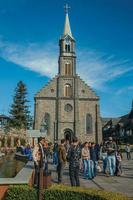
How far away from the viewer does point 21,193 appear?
862 cm

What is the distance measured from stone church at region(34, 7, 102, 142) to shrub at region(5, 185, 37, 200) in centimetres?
4974

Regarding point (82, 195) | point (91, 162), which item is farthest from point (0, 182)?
point (91, 162)

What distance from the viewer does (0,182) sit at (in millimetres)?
9023

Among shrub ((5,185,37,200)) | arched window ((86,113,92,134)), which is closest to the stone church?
arched window ((86,113,92,134))

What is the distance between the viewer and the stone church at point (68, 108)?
5988cm

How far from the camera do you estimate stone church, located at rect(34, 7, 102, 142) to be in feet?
196

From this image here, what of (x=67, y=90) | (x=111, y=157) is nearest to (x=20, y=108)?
(x=67, y=90)

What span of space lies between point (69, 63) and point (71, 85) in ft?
16.7

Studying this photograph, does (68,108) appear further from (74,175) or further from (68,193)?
(68,193)

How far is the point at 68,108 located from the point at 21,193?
52970 millimetres

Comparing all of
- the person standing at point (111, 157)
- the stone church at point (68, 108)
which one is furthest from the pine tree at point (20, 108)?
the person standing at point (111, 157)

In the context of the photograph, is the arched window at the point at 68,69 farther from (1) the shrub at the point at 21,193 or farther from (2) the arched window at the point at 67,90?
(1) the shrub at the point at 21,193

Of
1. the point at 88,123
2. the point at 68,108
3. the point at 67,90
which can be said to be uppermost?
the point at 67,90

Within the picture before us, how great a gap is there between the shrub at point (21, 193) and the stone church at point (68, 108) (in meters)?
49.7
